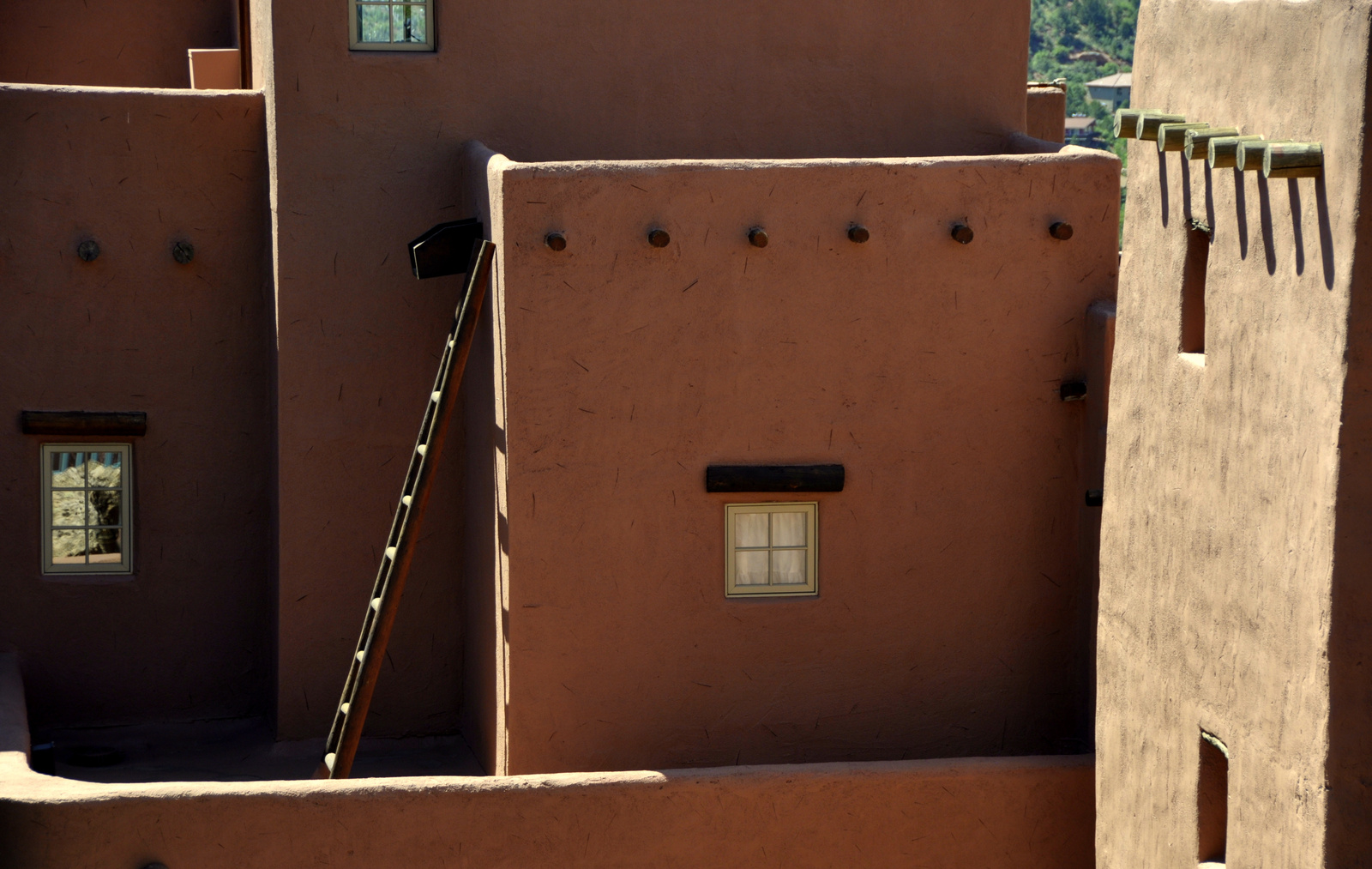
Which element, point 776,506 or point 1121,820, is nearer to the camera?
point 1121,820

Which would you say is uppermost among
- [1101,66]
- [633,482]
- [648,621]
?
[1101,66]

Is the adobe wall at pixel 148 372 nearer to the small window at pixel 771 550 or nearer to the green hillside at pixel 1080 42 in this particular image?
the small window at pixel 771 550

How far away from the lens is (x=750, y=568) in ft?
38.5

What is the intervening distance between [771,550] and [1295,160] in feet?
15.7

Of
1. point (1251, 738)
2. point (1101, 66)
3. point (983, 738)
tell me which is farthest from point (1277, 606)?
point (1101, 66)

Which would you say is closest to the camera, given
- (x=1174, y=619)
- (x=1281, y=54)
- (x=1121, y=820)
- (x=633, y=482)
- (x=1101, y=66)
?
(x=1281, y=54)

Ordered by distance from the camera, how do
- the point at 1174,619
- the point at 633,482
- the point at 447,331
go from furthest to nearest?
the point at 447,331
the point at 633,482
the point at 1174,619

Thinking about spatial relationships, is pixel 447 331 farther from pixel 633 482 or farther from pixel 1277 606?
pixel 1277 606

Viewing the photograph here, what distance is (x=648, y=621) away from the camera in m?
11.6

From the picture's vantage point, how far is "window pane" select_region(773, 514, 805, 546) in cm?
1172

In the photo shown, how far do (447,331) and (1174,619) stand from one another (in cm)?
580

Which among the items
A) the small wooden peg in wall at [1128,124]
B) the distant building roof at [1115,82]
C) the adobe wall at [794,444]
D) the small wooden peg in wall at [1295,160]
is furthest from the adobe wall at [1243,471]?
the distant building roof at [1115,82]

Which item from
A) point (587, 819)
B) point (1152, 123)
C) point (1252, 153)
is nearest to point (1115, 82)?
point (587, 819)

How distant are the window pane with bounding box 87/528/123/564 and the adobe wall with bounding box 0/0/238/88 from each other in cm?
519
